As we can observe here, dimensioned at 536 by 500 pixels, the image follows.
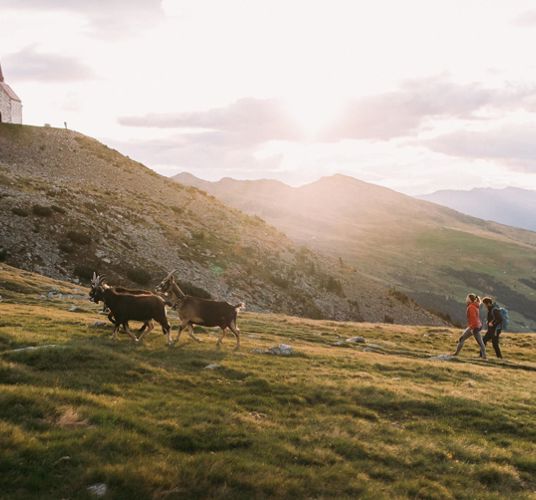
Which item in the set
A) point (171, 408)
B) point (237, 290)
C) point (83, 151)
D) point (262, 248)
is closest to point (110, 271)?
point (237, 290)

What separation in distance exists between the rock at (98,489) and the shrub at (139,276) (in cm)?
4269

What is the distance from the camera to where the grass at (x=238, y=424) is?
9234mm

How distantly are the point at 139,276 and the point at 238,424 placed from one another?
1595 inches

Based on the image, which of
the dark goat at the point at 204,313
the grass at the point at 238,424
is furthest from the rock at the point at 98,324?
the dark goat at the point at 204,313

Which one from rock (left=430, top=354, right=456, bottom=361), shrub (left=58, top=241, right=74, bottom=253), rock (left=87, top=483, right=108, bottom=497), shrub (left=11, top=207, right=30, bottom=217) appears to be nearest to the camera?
rock (left=87, top=483, right=108, bottom=497)

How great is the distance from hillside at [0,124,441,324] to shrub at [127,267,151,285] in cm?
11

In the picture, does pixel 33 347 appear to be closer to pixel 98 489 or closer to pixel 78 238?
pixel 98 489

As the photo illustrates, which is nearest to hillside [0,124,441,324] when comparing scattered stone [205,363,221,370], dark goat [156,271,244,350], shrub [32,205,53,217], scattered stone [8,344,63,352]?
shrub [32,205,53,217]

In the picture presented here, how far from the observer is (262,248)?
7656cm

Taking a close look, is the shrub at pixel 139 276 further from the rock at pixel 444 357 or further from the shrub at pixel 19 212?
the rock at pixel 444 357

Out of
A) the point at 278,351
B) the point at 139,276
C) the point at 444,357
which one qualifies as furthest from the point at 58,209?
the point at 444,357

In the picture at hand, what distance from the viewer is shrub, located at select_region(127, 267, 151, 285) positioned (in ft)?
165

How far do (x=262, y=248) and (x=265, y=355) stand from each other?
56.3m

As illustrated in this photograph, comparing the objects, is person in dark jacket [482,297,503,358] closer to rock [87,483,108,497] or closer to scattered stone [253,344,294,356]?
scattered stone [253,344,294,356]
